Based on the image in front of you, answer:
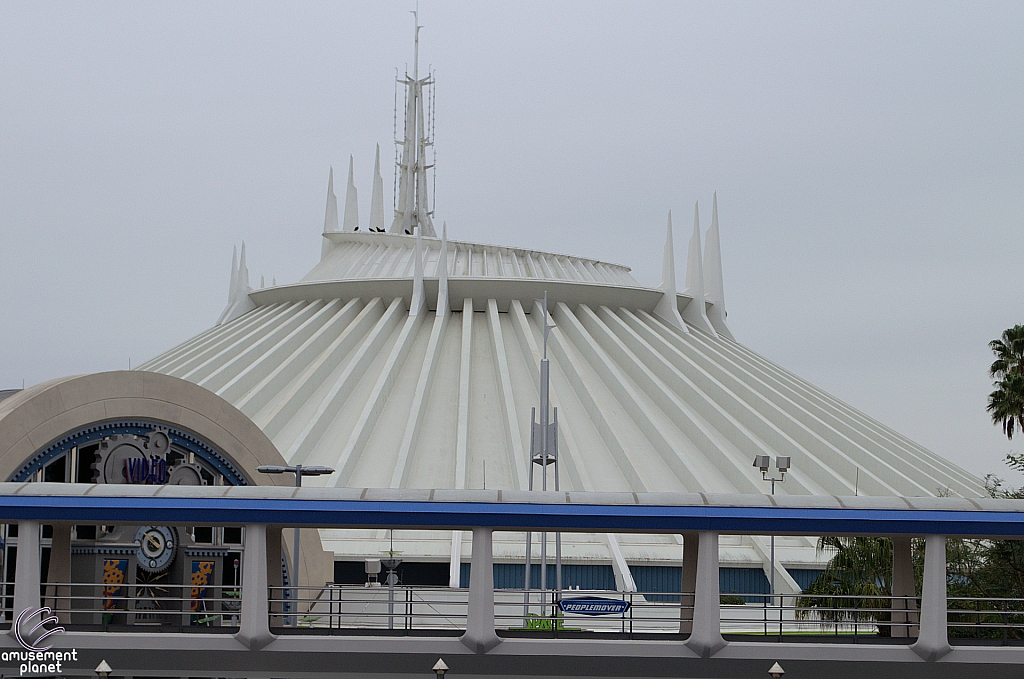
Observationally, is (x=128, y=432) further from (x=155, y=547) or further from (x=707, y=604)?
(x=707, y=604)

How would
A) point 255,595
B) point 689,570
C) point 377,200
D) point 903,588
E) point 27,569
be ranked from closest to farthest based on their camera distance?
point 27,569, point 255,595, point 903,588, point 689,570, point 377,200

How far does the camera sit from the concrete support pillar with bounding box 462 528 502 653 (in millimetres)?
14438

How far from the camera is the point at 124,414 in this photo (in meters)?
18.9

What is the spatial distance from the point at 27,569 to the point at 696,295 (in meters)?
32.5

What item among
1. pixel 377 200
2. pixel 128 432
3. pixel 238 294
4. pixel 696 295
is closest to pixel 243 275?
pixel 238 294

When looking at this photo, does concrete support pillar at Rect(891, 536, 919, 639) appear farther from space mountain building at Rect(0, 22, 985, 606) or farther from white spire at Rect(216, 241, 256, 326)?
white spire at Rect(216, 241, 256, 326)

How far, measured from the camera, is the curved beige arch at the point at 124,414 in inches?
687

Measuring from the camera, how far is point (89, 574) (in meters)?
18.2

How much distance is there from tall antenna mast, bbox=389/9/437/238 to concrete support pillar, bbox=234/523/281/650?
37.3 m

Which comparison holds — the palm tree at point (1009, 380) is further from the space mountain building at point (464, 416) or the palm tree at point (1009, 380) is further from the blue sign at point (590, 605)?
the blue sign at point (590, 605)

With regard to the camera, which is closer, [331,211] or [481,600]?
[481,600]

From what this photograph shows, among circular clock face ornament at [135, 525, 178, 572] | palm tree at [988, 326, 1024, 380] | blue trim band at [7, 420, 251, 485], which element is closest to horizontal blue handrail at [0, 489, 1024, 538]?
blue trim band at [7, 420, 251, 485]

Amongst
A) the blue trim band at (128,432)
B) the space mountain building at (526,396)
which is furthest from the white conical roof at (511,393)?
the blue trim band at (128,432)

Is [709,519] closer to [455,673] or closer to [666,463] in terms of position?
[455,673]
